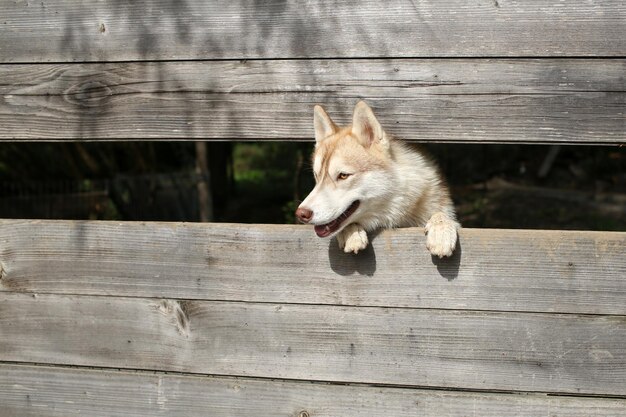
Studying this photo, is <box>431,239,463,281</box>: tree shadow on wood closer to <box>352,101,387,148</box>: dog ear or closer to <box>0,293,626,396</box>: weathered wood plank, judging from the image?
<box>0,293,626,396</box>: weathered wood plank

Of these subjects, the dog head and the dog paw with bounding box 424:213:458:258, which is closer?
the dog paw with bounding box 424:213:458:258

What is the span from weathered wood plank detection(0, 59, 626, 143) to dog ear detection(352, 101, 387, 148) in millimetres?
61

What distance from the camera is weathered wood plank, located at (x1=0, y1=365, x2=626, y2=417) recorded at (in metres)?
2.54

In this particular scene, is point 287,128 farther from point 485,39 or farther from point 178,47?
point 485,39

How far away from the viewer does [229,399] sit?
2.74 meters

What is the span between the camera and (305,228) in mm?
2654

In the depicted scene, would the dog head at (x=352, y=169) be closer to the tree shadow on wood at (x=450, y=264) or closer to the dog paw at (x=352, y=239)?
the dog paw at (x=352, y=239)

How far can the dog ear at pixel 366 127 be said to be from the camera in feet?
Result: 8.68

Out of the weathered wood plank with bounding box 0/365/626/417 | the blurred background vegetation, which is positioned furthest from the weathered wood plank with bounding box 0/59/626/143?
the blurred background vegetation

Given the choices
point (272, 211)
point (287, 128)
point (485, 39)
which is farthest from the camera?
point (272, 211)

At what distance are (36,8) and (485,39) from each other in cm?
200

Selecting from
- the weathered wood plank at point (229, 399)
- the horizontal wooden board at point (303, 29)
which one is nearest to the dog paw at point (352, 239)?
the weathered wood plank at point (229, 399)

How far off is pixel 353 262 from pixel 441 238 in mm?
385

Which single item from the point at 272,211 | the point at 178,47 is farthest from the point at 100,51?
the point at 272,211
